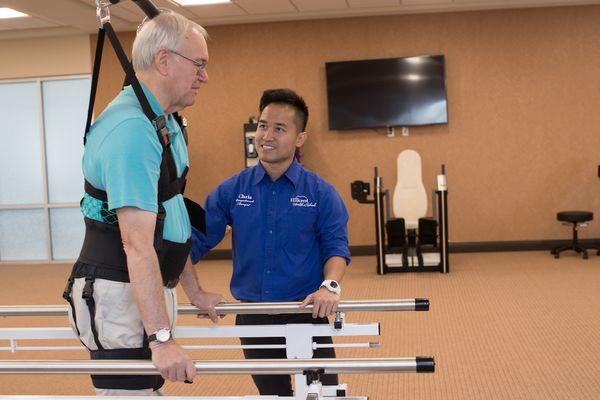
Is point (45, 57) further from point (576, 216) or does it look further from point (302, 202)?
point (302, 202)

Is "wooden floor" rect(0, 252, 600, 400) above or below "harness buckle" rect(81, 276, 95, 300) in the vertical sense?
below

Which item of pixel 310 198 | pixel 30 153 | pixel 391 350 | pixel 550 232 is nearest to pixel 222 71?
pixel 30 153

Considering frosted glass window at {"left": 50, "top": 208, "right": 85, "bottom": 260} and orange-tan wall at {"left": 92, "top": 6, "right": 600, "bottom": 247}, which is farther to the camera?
frosted glass window at {"left": 50, "top": 208, "right": 85, "bottom": 260}

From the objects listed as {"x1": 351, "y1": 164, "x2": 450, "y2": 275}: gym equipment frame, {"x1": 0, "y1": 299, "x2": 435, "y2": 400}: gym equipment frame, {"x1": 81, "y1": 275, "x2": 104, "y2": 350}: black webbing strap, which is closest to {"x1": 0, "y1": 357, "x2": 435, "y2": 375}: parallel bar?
{"x1": 0, "y1": 299, "x2": 435, "y2": 400}: gym equipment frame

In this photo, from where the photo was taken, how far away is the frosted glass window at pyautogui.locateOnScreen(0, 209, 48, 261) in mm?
9055

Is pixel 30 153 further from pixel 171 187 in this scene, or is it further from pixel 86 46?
pixel 171 187

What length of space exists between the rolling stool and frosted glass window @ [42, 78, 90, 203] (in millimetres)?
5762

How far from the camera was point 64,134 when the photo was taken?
8859 mm

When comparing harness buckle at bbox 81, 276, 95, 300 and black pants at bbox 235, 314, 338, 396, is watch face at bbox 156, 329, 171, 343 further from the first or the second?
black pants at bbox 235, 314, 338, 396

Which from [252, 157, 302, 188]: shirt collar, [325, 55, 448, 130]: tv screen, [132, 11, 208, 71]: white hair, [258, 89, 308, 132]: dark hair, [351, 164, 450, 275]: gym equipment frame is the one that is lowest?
[351, 164, 450, 275]: gym equipment frame

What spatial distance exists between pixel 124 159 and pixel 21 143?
8212 mm

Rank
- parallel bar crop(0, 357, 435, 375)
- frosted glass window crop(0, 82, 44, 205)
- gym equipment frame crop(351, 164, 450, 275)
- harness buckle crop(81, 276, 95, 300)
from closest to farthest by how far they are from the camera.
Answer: parallel bar crop(0, 357, 435, 375), harness buckle crop(81, 276, 95, 300), gym equipment frame crop(351, 164, 450, 275), frosted glass window crop(0, 82, 44, 205)

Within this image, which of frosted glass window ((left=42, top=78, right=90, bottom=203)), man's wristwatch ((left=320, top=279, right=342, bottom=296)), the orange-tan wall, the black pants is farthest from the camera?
frosted glass window ((left=42, top=78, right=90, bottom=203))

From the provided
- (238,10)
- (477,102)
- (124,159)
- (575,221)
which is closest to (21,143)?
(238,10)
